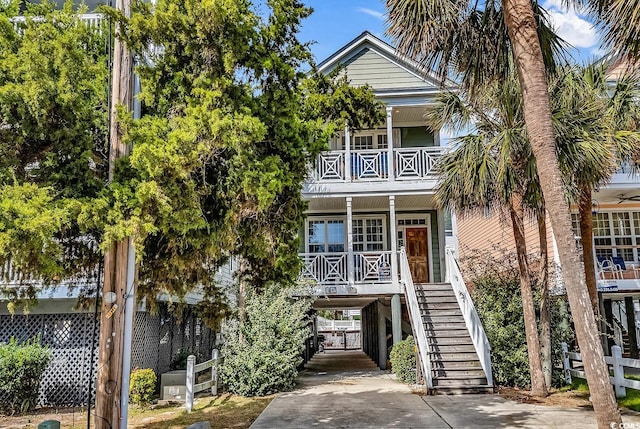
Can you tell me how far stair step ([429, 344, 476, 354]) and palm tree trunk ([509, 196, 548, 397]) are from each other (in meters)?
1.60

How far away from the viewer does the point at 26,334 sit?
448 inches

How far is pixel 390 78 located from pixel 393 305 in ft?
25.2

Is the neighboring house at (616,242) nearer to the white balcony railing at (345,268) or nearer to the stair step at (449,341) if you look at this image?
the white balcony railing at (345,268)

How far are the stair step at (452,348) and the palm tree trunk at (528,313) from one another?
5.24ft

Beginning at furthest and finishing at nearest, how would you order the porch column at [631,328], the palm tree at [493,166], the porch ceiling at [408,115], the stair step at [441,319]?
the porch ceiling at [408,115] < the porch column at [631,328] < the stair step at [441,319] < the palm tree at [493,166]

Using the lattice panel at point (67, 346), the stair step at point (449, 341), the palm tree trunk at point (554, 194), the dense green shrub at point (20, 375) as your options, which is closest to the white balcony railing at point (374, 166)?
the stair step at point (449, 341)

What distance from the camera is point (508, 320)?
12.0 meters

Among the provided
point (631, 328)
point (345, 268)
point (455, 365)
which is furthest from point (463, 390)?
point (631, 328)

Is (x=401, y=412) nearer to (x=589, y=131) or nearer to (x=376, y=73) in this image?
(x=589, y=131)

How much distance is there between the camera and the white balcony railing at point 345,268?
1505cm

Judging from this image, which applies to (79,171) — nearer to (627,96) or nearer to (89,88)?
(89,88)

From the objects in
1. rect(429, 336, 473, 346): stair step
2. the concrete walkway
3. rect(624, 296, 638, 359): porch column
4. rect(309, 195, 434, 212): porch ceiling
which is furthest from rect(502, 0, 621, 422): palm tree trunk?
rect(624, 296, 638, 359): porch column

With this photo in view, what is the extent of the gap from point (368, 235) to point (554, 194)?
11.7 meters

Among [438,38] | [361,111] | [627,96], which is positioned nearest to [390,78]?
[361,111]
